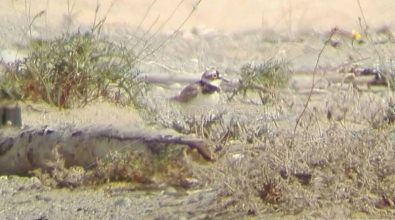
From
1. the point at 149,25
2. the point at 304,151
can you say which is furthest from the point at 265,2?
the point at 304,151

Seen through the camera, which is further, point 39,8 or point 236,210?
point 39,8

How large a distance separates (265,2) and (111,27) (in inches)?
109

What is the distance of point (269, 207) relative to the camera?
225 inches

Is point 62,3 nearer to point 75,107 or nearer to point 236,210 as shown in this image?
point 75,107

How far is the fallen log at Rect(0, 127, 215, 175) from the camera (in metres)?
6.54

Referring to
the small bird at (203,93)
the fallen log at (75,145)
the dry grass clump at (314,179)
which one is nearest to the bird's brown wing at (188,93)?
the small bird at (203,93)

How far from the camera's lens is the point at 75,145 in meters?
6.80

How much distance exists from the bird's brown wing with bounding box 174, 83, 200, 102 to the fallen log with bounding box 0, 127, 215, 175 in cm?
262

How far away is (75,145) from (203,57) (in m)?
6.11

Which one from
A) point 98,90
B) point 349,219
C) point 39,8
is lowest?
point 349,219

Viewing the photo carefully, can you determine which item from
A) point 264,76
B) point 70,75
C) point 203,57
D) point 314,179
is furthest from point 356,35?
point 314,179

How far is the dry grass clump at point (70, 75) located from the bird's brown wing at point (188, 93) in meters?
0.35

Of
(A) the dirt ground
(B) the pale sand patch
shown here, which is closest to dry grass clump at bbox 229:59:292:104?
(A) the dirt ground

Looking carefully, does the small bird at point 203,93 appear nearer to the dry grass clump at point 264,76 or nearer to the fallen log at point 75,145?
the dry grass clump at point 264,76
